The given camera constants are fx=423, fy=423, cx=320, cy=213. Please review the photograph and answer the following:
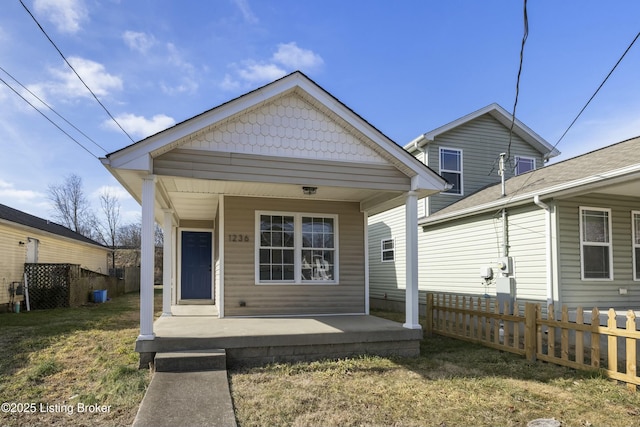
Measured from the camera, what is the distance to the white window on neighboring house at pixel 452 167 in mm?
13297

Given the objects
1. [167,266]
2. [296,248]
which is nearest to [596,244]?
[296,248]

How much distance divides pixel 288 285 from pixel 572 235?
571cm

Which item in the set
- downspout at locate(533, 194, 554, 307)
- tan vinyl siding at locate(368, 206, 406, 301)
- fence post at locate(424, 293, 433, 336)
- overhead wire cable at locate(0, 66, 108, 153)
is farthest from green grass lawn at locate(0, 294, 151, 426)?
tan vinyl siding at locate(368, 206, 406, 301)

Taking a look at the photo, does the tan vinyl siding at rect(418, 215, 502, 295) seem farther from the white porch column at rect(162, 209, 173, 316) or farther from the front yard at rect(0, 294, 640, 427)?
the white porch column at rect(162, 209, 173, 316)

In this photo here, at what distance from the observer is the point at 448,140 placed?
1342cm

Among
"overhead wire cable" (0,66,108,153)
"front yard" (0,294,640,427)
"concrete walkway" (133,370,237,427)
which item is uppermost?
"overhead wire cable" (0,66,108,153)

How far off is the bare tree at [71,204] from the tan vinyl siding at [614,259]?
44.8 meters

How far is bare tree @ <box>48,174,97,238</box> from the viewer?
4256 cm

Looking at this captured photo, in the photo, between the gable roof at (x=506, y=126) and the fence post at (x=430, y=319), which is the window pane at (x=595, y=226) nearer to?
the fence post at (x=430, y=319)

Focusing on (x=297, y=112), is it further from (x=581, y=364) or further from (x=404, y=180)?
(x=581, y=364)

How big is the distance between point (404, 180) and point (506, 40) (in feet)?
12.9

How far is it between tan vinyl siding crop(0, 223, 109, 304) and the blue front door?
5.67 meters

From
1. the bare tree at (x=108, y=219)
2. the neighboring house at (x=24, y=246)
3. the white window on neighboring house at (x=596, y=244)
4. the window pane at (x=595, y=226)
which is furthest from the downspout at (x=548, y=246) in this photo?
the bare tree at (x=108, y=219)

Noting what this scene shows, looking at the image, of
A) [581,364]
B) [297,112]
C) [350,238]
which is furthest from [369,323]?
[297,112]
